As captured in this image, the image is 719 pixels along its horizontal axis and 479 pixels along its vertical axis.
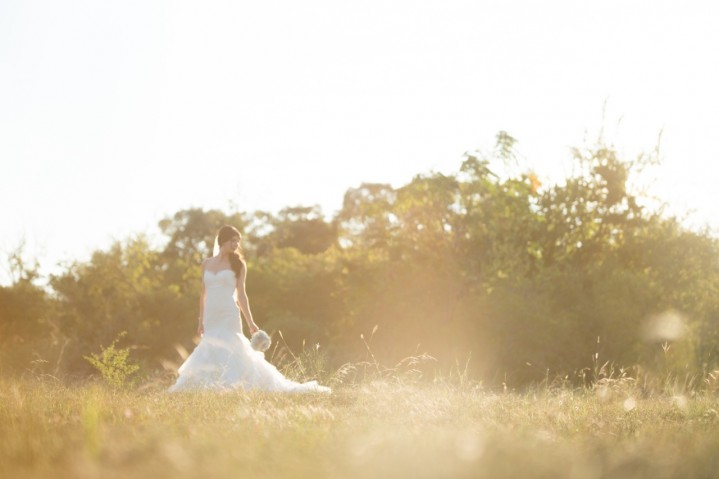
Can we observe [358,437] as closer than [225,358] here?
Yes

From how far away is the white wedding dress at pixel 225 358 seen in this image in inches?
467

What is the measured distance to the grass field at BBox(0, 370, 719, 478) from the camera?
4605 millimetres

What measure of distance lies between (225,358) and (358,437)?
7.41m

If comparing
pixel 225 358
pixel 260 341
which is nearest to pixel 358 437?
pixel 260 341

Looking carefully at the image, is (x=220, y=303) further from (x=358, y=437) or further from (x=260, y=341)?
(x=358, y=437)

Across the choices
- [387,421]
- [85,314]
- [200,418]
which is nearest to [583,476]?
[387,421]

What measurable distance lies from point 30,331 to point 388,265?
907 cm

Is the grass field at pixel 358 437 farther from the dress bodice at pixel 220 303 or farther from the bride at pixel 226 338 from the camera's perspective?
the dress bodice at pixel 220 303

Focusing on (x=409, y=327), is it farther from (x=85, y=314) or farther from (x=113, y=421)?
(x=113, y=421)

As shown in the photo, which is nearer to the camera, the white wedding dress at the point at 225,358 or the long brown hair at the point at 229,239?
the white wedding dress at the point at 225,358

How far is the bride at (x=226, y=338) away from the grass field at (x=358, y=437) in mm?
2876

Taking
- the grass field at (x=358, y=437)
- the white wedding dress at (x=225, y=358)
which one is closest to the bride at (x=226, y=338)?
the white wedding dress at (x=225, y=358)

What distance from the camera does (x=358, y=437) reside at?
5.67 m

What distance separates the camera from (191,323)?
2031 cm
